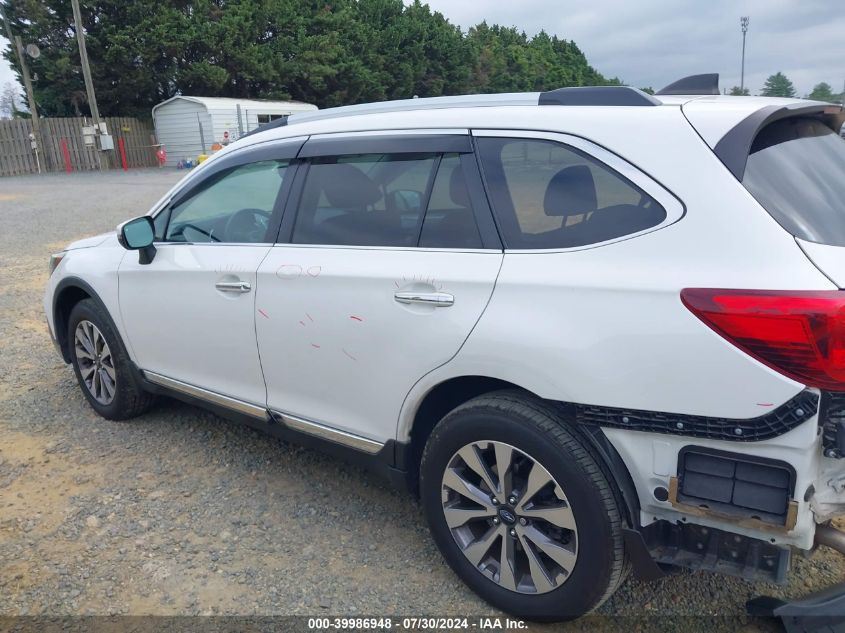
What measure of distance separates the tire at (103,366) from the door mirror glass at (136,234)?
681mm

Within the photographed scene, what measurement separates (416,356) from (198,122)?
30.5 m

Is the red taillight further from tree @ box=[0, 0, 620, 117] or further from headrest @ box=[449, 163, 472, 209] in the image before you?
tree @ box=[0, 0, 620, 117]

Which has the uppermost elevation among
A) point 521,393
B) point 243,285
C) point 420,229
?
point 420,229

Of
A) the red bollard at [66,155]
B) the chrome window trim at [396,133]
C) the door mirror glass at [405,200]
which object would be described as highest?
the red bollard at [66,155]

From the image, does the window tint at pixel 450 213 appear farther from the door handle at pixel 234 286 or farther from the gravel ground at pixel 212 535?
the gravel ground at pixel 212 535

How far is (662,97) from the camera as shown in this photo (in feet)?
8.55

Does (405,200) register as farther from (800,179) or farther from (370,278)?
(800,179)

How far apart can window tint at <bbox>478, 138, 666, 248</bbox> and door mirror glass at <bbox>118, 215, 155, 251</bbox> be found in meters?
2.07

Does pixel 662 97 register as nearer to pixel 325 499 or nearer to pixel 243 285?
pixel 243 285

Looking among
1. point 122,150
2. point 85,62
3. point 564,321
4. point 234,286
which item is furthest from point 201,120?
point 564,321

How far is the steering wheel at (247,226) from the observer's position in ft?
11.0

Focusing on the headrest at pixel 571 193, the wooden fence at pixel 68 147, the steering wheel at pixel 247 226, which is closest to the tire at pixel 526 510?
the headrest at pixel 571 193

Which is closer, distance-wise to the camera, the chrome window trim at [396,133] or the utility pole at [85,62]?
the chrome window trim at [396,133]

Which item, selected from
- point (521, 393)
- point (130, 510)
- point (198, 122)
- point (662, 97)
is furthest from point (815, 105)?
point (198, 122)
